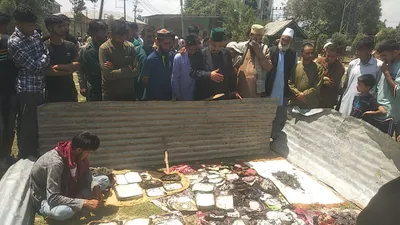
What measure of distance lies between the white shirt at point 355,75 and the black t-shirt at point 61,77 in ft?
13.5

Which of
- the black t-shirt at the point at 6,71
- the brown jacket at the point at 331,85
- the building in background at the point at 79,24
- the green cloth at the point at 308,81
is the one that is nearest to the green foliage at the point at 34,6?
the building in background at the point at 79,24

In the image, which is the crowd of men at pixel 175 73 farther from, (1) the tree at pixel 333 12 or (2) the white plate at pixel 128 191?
(1) the tree at pixel 333 12

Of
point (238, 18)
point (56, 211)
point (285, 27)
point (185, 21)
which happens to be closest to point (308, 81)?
point (56, 211)

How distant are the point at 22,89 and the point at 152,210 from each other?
2255mm

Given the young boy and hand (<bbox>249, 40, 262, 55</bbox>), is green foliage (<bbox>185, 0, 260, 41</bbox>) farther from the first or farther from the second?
the young boy

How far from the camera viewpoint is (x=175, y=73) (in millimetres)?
4949

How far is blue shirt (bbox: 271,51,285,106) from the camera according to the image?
5406 millimetres

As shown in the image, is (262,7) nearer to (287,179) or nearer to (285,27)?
(285,27)

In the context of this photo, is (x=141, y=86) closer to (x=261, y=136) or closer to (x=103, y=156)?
(x=103, y=156)

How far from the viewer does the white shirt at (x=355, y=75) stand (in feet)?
16.0

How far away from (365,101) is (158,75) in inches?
123

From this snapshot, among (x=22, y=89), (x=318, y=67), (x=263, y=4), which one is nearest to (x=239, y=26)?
(x=318, y=67)

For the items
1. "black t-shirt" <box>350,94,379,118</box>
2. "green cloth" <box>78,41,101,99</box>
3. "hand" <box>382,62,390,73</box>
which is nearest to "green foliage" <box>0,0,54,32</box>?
"green cloth" <box>78,41,101,99</box>

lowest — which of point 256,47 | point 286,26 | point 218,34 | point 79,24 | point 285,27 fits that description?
point 256,47
